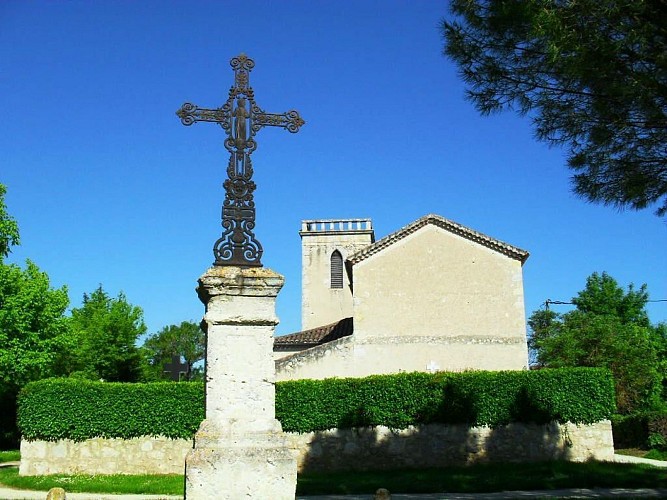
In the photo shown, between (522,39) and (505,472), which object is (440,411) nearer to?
(505,472)

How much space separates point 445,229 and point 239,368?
22098 mm

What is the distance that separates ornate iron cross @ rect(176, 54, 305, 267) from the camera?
6953 millimetres

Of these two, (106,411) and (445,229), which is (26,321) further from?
(445,229)

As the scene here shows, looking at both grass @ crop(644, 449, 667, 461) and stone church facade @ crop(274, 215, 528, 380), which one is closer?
grass @ crop(644, 449, 667, 461)

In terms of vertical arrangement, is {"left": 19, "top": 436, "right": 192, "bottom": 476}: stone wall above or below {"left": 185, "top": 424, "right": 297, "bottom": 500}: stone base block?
below

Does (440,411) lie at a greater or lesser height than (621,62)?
lesser

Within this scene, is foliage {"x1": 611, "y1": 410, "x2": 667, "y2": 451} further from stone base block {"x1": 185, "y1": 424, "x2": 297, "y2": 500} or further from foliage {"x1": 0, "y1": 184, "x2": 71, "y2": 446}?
foliage {"x1": 0, "y1": 184, "x2": 71, "y2": 446}

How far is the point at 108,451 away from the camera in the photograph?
19.4 m

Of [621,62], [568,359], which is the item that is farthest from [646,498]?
[568,359]

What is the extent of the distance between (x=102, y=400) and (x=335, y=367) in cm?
956

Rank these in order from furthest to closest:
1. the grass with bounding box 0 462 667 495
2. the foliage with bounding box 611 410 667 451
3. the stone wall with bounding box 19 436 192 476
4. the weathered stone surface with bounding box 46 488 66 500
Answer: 1. the foliage with bounding box 611 410 667 451
2. the stone wall with bounding box 19 436 192 476
3. the grass with bounding box 0 462 667 495
4. the weathered stone surface with bounding box 46 488 66 500

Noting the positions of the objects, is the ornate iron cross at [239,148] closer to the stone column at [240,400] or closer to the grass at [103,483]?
the stone column at [240,400]

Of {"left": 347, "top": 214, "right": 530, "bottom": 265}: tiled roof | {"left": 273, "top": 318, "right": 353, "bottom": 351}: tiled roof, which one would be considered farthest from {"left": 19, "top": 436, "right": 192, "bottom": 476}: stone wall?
{"left": 273, "top": 318, "right": 353, "bottom": 351}: tiled roof

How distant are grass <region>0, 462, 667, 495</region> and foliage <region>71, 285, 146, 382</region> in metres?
18.6
